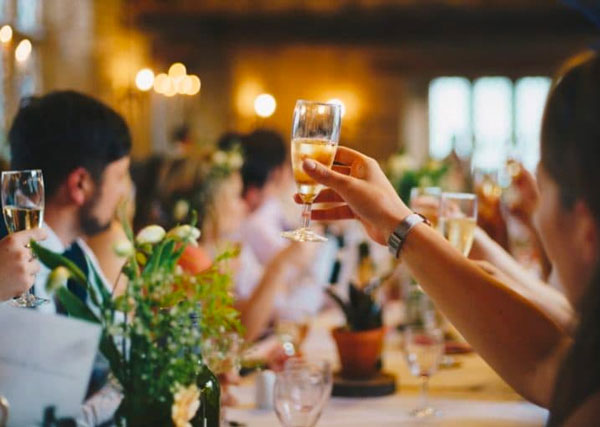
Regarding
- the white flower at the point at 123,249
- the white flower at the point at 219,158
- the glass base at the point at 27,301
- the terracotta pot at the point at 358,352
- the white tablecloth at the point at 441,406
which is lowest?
the white tablecloth at the point at 441,406

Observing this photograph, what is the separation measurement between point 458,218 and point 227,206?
2.38 meters

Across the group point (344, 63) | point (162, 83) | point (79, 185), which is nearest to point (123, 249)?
point (79, 185)

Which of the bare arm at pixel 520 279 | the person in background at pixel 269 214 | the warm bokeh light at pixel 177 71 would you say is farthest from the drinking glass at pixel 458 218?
the warm bokeh light at pixel 177 71

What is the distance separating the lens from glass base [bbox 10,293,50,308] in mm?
1690

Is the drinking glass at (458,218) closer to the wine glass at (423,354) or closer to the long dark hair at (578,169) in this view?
the wine glass at (423,354)

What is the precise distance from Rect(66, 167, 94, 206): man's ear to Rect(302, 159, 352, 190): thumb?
0.92 metres

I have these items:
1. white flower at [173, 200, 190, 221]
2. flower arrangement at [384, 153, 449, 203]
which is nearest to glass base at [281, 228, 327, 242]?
flower arrangement at [384, 153, 449, 203]

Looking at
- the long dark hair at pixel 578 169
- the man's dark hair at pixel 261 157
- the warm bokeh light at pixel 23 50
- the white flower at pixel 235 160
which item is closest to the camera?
the long dark hair at pixel 578 169

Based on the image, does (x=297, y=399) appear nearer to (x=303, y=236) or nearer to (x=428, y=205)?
(x=303, y=236)

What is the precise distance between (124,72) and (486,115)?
6.16 m

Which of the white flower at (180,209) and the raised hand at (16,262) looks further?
the white flower at (180,209)

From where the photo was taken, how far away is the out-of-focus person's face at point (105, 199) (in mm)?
2358

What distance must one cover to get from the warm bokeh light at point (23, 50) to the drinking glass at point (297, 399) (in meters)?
7.65

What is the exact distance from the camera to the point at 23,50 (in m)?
8.89
